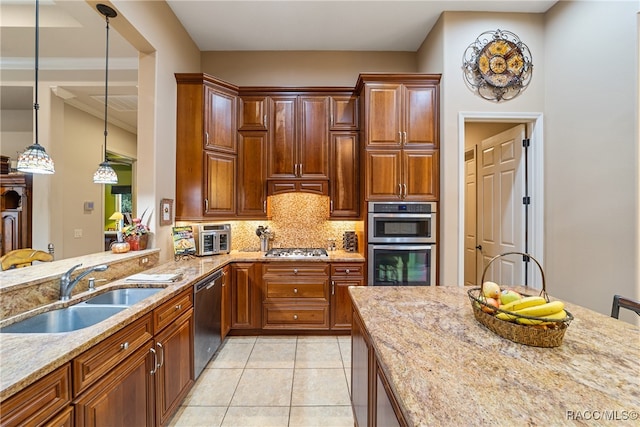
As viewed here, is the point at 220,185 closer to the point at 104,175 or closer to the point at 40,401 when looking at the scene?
the point at 104,175

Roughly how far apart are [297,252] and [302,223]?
0.50 meters

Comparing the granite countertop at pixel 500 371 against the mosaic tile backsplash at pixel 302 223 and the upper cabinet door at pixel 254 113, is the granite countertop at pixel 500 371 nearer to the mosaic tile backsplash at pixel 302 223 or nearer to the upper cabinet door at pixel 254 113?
the mosaic tile backsplash at pixel 302 223

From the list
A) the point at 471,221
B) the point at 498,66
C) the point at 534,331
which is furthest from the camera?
the point at 471,221

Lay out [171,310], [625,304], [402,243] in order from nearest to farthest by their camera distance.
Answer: [625,304] → [171,310] → [402,243]

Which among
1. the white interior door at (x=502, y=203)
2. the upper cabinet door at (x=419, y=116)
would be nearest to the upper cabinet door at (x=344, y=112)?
the upper cabinet door at (x=419, y=116)

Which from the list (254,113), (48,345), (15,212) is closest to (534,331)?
(48,345)

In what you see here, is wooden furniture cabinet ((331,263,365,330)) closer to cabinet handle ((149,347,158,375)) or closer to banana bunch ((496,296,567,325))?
cabinet handle ((149,347,158,375))

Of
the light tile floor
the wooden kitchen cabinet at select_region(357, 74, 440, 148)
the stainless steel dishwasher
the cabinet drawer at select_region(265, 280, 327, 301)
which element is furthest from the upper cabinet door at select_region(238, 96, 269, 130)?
the light tile floor

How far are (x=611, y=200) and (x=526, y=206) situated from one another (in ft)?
2.64

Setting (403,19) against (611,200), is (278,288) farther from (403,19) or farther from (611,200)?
(403,19)

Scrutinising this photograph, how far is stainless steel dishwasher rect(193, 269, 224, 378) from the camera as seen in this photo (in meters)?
2.25

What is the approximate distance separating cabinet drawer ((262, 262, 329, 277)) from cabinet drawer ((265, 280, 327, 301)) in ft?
0.35

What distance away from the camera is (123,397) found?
1.36 metres

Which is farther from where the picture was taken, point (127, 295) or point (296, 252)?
point (296, 252)
